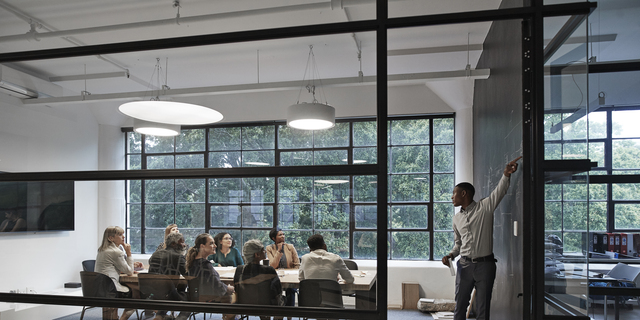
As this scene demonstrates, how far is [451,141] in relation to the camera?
505cm

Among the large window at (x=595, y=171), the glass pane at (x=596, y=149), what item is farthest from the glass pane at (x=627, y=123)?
the glass pane at (x=596, y=149)

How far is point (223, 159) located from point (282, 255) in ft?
1.66

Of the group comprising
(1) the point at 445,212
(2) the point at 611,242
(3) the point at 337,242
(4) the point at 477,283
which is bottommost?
(4) the point at 477,283

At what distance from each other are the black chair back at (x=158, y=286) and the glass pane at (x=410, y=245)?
1.06m

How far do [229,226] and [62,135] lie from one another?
1.05m

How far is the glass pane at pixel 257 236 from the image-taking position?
187 cm

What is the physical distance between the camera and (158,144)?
6.38 feet

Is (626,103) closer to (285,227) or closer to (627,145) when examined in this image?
(627,145)

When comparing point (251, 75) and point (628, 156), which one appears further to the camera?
point (628, 156)

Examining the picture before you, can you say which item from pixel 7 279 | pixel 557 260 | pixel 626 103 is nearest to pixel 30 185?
pixel 7 279

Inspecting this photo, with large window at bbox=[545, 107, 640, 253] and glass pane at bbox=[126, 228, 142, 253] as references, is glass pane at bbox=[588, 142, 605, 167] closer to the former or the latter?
large window at bbox=[545, 107, 640, 253]

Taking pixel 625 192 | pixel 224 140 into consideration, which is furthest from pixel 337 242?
pixel 625 192

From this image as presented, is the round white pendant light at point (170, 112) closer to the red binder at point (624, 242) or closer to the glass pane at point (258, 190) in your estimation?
the glass pane at point (258, 190)

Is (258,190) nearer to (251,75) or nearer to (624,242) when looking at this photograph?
(251,75)
